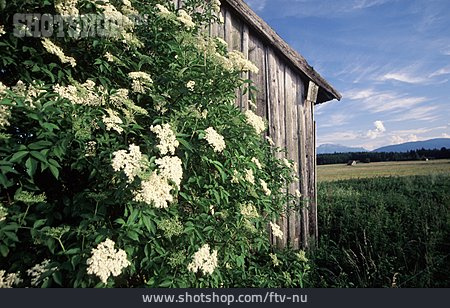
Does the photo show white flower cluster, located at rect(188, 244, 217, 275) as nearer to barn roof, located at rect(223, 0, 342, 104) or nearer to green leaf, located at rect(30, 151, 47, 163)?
green leaf, located at rect(30, 151, 47, 163)

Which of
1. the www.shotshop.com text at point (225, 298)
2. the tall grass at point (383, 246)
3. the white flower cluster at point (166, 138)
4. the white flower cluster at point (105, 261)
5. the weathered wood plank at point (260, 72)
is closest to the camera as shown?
the white flower cluster at point (105, 261)

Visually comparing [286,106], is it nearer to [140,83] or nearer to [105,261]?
[140,83]

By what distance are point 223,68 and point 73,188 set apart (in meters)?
1.48

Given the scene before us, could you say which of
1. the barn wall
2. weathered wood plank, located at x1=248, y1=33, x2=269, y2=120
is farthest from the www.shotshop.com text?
weathered wood plank, located at x1=248, y1=33, x2=269, y2=120

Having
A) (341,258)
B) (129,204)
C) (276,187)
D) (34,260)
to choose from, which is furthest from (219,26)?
(341,258)

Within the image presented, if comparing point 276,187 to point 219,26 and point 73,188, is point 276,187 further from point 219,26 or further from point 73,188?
point 219,26

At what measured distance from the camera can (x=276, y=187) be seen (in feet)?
10.7

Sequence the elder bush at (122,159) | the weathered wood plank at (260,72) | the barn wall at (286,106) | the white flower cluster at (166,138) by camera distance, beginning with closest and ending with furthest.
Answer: the elder bush at (122,159), the white flower cluster at (166,138), the barn wall at (286,106), the weathered wood plank at (260,72)

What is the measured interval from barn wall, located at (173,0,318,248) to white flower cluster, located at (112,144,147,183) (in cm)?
271

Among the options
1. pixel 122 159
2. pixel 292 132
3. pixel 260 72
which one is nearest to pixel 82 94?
pixel 122 159

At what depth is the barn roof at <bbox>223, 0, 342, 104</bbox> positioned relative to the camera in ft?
13.5

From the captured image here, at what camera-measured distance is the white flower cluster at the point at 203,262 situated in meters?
1.78

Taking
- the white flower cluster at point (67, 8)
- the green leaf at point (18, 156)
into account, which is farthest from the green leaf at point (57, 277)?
the white flower cluster at point (67, 8)

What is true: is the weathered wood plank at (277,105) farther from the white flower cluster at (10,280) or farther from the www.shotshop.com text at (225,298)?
the white flower cluster at (10,280)
